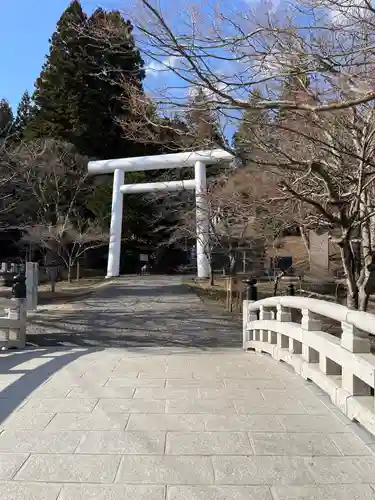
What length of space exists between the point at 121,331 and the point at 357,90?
33.6 ft

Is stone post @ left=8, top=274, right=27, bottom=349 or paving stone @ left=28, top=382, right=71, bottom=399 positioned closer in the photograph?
paving stone @ left=28, top=382, right=71, bottom=399

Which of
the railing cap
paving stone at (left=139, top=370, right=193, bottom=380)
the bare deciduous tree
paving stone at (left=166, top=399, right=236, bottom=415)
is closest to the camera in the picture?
the railing cap

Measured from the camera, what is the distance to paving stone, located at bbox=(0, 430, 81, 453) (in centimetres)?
337

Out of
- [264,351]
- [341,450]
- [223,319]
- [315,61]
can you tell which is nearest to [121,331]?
[223,319]

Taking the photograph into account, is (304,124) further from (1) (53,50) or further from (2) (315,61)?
(1) (53,50)

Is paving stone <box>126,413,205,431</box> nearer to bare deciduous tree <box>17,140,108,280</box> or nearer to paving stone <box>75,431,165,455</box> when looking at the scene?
paving stone <box>75,431,165,455</box>

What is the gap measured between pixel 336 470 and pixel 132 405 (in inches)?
77.7

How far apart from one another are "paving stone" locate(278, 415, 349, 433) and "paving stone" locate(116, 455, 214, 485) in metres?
0.99

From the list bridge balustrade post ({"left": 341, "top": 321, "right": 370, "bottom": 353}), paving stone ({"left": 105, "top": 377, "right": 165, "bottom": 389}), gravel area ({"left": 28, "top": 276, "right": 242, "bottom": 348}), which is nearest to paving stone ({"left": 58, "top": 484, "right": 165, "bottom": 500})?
bridge balustrade post ({"left": 341, "top": 321, "right": 370, "bottom": 353})

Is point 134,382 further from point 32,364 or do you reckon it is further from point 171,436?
point 171,436

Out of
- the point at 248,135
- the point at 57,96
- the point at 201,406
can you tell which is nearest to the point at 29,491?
the point at 201,406

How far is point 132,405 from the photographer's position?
4.44 metres

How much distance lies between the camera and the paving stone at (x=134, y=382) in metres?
5.29

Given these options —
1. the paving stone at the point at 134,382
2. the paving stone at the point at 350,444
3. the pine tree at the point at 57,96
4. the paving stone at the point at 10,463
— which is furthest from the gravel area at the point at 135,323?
the pine tree at the point at 57,96
